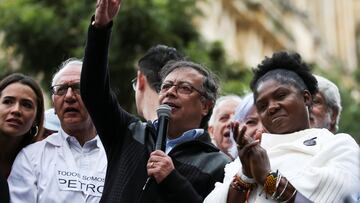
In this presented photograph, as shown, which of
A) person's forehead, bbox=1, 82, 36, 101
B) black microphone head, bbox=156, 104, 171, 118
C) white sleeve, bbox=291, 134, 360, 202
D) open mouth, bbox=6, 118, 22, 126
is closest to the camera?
white sleeve, bbox=291, 134, 360, 202

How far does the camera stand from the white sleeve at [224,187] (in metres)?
5.10

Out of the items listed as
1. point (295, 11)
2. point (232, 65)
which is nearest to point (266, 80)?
point (232, 65)

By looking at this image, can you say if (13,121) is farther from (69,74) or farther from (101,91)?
(101,91)

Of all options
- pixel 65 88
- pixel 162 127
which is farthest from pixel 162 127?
pixel 65 88

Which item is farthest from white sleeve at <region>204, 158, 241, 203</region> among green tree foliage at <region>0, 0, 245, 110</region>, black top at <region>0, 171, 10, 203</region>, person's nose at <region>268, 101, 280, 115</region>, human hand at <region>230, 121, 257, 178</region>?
green tree foliage at <region>0, 0, 245, 110</region>

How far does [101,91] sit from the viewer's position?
572 centimetres

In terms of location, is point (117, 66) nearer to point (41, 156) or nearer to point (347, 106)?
point (41, 156)

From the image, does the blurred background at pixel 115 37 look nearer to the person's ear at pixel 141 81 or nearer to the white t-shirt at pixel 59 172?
the person's ear at pixel 141 81

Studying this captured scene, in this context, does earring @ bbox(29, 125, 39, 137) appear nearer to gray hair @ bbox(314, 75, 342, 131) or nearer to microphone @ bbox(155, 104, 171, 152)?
microphone @ bbox(155, 104, 171, 152)

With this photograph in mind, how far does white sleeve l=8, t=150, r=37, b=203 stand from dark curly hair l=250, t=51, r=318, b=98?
1466mm

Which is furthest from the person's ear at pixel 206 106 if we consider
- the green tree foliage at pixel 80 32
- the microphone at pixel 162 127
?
the green tree foliage at pixel 80 32

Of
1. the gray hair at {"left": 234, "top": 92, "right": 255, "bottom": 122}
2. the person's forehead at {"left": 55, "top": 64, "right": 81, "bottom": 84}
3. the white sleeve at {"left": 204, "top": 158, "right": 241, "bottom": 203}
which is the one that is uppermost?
the person's forehead at {"left": 55, "top": 64, "right": 81, "bottom": 84}

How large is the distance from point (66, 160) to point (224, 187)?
143 centimetres

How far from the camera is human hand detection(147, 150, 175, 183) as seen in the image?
5273mm
